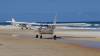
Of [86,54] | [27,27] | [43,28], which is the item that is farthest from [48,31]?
[27,27]

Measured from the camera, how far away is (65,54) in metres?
20.0

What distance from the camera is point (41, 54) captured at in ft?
64.4

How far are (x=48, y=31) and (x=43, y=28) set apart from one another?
2.87ft

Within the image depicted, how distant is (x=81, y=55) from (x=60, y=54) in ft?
3.70

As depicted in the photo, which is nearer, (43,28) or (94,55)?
(94,55)

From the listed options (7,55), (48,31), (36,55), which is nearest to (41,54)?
(36,55)

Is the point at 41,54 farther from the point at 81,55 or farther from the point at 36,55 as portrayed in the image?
the point at 81,55

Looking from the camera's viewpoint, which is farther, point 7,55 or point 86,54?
point 86,54

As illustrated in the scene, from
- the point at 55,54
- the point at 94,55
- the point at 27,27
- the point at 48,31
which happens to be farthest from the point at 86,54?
the point at 27,27

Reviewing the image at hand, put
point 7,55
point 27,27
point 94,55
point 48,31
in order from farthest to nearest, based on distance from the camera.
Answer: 1. point 27,27
2. point 48,31
3. point 94,55
4. point 7,55

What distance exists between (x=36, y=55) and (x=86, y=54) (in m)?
3.06

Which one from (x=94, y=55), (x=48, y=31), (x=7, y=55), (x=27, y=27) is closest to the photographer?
(x=7, y=55)

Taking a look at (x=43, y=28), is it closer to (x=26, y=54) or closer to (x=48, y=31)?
(x=48, y=31)

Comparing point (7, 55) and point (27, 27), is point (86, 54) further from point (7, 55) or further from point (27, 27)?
point (27, 27)
